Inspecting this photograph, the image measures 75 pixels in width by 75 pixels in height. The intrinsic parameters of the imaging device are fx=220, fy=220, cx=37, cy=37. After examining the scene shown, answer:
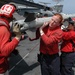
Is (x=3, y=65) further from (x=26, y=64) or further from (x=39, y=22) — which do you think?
(x=26, y=64)

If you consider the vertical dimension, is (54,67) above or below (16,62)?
above

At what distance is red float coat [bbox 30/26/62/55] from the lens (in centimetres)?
442

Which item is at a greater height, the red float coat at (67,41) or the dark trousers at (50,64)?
the red float coat at (67,41)

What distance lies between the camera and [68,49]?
5.38 metres

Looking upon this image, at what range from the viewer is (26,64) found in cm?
764

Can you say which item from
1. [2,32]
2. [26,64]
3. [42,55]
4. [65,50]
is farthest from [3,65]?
[26,64]

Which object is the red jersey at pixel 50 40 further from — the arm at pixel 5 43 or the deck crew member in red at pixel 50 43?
the arm at pixel 5 43

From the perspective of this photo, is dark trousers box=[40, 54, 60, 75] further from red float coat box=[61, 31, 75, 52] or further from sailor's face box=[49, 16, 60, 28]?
sailor's face box=[49, 16, 60, 28]

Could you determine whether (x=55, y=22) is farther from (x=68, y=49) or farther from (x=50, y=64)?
(x=68, y=49)

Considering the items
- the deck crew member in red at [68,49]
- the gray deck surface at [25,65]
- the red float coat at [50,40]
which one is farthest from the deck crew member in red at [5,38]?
the gray deck surface at [25,65]

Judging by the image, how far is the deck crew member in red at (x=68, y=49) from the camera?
518cm

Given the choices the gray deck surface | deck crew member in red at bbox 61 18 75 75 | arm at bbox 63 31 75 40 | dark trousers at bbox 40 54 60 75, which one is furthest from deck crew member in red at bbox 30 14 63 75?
the gray deck surface

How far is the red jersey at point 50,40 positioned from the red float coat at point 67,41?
46 centimetres

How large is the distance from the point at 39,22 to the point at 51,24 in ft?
3.56
